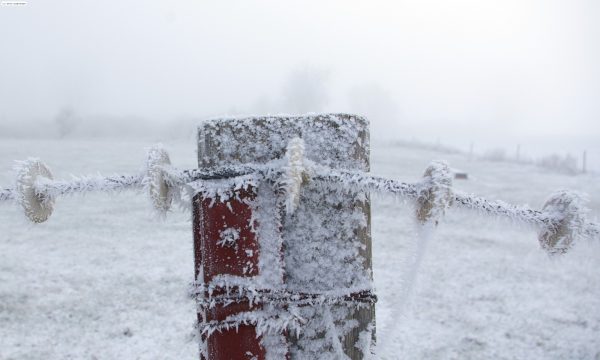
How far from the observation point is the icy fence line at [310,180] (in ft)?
2.77

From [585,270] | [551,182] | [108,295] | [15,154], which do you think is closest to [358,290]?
[108,295]

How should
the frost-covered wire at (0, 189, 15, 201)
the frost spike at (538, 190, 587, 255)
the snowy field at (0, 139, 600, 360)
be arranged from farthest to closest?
the snowy field at (0, 139, 600, 360) < the frost-covered wire at (0, 189, 15, 201) < the frost spike at (538, 190, 587, 255)

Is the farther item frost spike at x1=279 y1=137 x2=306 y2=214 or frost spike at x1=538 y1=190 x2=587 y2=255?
frost spike at x1=538 y1=190 x2=587 y2=255

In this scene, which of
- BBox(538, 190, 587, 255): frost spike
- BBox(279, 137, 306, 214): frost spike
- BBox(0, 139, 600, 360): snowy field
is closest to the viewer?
BBox(279, 137, 306, 214): frost spike

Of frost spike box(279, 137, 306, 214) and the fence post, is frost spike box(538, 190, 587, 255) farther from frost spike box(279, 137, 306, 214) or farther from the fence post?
frost spike box(279, 137, 306, 214)

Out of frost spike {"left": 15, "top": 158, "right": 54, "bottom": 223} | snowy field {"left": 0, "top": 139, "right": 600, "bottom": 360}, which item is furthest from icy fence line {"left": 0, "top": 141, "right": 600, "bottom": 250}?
snowy field {"left": 0, "top": 139, "right": 600, "bottom": 360}

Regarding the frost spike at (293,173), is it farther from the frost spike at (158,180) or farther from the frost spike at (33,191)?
the frost spike at (33,191)

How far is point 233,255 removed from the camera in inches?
32.5

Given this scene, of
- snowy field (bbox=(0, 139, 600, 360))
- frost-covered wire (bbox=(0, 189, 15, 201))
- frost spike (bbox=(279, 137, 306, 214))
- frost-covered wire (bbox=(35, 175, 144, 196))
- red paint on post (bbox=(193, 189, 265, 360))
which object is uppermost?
frost spike (bbox=(279, 137, 306, 214))

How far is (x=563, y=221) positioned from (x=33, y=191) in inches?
46.4

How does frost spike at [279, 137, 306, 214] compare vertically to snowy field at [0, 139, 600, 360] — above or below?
above

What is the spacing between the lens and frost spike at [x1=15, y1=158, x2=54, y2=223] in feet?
3.16

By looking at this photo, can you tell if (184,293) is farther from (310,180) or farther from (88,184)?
(310,180)

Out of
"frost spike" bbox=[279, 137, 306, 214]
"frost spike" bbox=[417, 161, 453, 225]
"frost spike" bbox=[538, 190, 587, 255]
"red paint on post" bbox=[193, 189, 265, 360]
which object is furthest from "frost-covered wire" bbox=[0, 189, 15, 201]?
"frost spike" bbox=[538, 190, 587, 255]
